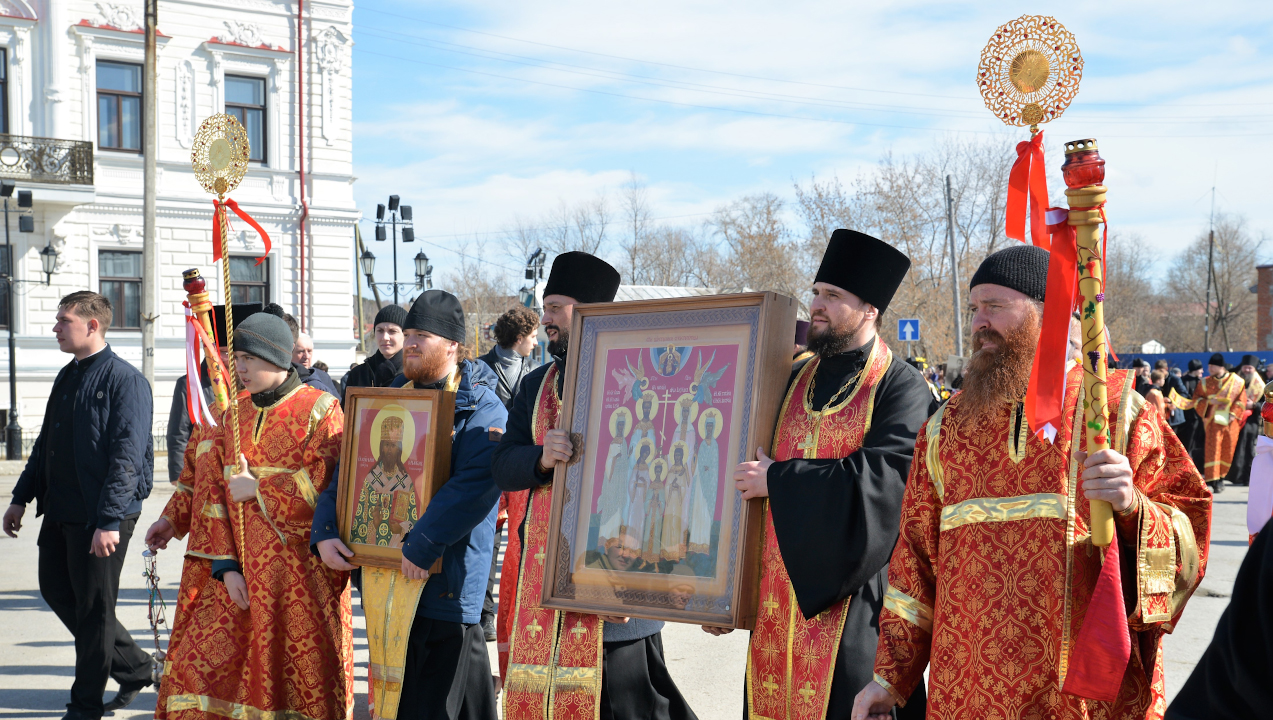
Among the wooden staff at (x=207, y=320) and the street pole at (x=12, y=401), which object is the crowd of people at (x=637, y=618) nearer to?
the wooden staff at (x=207, y=320)

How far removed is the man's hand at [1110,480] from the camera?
2471 mm

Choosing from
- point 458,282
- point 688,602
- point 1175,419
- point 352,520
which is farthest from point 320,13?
point 458,282

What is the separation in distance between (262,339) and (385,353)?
2.48 m

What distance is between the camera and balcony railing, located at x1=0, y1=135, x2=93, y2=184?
20781 millimetres

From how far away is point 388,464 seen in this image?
4.55m

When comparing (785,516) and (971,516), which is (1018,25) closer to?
(971,516)

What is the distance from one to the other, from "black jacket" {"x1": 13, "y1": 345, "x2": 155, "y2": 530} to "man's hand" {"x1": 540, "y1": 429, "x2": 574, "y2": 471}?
289cm

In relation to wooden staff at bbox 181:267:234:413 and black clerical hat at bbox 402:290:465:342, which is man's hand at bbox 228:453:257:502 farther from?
black clerical hat at bbox 402:290:465:342

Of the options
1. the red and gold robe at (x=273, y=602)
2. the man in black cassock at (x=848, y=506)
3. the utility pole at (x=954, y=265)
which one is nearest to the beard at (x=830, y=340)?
the man in black cassock at (x=848, y=506)

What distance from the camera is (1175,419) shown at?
15086mm

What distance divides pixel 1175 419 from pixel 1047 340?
14.3 meters

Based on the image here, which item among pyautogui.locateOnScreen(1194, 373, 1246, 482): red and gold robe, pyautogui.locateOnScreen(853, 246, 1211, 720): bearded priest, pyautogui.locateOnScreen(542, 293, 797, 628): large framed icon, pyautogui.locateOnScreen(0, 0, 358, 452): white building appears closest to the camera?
pyautogui.locateOnScreen(853, 246, 1211, 720): bearded priest

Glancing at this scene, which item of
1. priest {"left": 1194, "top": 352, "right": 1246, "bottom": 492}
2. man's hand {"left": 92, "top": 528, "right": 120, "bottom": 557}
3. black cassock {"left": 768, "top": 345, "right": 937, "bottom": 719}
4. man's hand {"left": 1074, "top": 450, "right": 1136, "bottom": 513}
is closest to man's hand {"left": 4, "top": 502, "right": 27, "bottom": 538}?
man's hand {"left": 92, "top": 528, "right": 120, "bottom": 557}

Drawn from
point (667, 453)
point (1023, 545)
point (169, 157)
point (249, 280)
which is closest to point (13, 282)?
point (169, 157)
